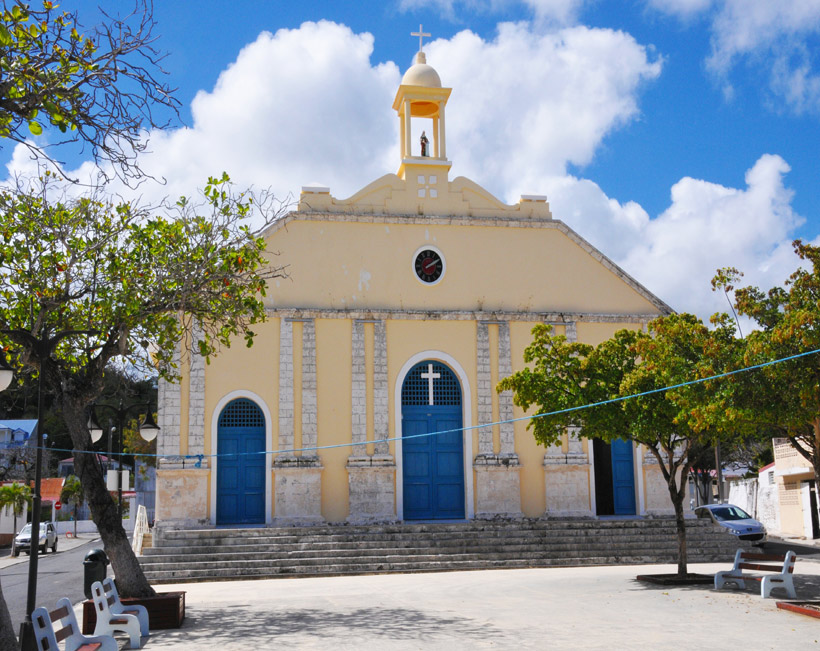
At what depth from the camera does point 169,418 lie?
66.2 ft

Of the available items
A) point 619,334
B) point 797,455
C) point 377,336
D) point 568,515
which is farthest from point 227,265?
point 797,455

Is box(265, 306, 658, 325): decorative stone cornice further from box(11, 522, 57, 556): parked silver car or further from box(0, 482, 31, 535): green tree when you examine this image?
box(0, 482, 31, 535): green tree

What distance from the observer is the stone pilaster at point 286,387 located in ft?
67.5

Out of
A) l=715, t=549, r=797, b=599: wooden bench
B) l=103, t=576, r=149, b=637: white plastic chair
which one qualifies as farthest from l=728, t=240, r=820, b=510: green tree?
l=103, t=576, r=149, b=637: white plastic chair

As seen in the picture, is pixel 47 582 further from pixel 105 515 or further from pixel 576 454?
pixel 576 454

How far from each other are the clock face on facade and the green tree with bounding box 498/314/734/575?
7.13 meters

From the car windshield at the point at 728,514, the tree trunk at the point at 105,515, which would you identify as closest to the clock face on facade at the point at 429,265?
the car windshield at the point at 728,514

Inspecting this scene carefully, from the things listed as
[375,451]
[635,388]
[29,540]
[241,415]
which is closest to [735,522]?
[375,451]

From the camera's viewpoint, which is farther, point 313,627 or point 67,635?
point 313,627

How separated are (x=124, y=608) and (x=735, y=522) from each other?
17.8 metres

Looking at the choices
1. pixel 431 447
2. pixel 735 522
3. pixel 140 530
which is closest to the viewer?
pixel 140 530

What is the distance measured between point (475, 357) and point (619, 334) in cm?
710

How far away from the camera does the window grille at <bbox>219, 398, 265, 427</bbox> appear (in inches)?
819

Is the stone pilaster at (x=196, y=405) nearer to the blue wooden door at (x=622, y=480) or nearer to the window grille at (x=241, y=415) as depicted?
the window grille at (x=241, y=415)
